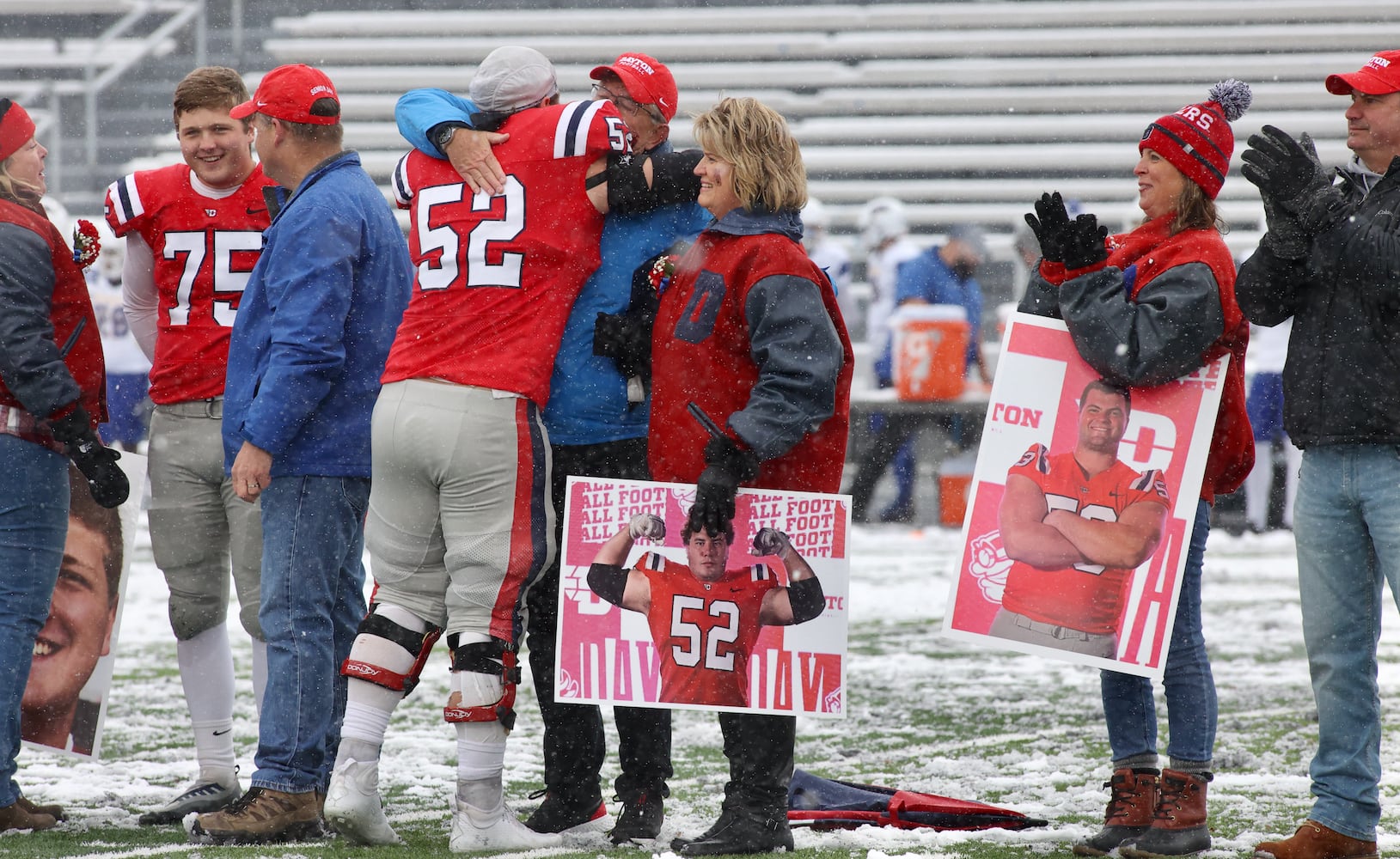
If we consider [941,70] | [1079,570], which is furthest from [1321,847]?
[941,70]

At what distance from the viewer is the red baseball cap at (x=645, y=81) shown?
347 centimetres

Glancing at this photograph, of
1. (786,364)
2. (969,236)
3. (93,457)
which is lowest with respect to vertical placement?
(93,457)

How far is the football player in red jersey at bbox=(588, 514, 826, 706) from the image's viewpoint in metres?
3.23

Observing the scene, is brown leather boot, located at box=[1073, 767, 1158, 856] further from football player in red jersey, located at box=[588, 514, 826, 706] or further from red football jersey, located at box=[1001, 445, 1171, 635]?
football player in red jersey, located at box=[588, 514, 826, 706]

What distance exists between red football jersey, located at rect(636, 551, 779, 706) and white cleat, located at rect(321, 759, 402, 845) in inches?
25.7

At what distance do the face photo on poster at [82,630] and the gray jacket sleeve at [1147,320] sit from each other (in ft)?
7.64

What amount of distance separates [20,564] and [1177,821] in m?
2.64

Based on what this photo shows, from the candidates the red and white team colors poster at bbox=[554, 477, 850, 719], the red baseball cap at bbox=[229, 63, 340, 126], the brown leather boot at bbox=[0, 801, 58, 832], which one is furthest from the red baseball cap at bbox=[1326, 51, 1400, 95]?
the brown leather boot at bbox=[0, 801, 58, 832]

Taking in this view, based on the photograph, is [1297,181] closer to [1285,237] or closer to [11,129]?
[1285,237]

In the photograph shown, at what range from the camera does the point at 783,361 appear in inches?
121

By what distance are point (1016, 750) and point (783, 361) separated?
1.87m

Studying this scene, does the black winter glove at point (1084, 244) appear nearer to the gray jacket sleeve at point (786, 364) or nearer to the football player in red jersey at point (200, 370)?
the gray jacket sleeve at point (786, 364)

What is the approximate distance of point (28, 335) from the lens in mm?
3543

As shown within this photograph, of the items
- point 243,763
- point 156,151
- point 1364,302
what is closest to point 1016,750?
point 1364,302
